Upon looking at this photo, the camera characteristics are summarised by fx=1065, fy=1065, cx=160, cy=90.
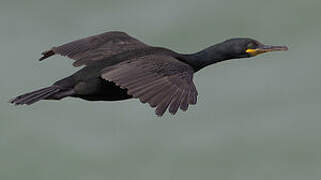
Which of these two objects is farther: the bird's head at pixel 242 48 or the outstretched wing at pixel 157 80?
the bird's head at pixel 242 48

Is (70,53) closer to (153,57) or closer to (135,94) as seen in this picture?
(153,57)

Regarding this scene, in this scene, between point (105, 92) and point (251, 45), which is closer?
point (105, 92)

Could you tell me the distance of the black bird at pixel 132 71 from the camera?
1303 cm

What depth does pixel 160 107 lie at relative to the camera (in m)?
12.7

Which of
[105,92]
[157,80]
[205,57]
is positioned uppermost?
[157,80]

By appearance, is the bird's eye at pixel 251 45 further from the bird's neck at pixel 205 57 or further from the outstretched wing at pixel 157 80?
the outstretched wing at pixel 157 80

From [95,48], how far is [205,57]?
1629mm

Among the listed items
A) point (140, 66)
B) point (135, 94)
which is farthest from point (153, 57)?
point (135, 94)

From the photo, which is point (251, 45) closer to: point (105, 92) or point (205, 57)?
point (205, 57)

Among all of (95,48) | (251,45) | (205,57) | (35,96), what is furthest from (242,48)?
(35,96)

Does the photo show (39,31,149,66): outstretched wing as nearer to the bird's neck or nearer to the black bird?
the black bird

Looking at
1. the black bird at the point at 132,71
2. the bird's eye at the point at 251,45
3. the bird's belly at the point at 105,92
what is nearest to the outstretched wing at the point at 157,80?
the black bird at the point at 132,71

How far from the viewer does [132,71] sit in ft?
44.1

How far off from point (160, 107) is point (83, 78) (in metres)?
1.89
